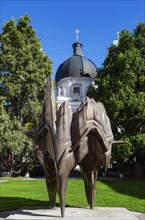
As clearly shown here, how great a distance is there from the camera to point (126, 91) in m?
27.9

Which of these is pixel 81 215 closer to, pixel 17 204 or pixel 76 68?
pixel 17 204

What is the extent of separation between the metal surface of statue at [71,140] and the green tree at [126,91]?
1619 cm

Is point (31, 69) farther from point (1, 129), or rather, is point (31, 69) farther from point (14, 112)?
point (1, 129)

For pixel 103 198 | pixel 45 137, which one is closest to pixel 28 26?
pixel 103 198

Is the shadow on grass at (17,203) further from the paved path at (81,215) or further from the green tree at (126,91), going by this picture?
the green tree at (126,91)

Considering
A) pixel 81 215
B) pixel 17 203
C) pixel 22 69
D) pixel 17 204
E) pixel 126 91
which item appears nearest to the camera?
pixel 81 215

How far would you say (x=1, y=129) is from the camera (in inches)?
1072

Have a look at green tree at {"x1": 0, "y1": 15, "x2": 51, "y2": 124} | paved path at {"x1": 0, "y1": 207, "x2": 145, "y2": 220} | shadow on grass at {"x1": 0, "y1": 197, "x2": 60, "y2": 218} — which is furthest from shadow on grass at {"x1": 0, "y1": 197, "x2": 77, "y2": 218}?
green tree at {"x1": 0, "y1": 15, "x2": 51, "y2": 124}

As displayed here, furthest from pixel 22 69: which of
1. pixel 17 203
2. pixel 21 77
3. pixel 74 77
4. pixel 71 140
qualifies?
pixel 71 140

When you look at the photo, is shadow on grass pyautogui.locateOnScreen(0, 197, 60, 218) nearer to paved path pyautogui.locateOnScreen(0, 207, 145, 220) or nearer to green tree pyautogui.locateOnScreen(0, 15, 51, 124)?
paved path pyautogui.locateOnScreen(0, 207, 145, 220)

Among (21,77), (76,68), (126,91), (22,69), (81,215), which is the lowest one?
(81,215)

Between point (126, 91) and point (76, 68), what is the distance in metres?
23.4

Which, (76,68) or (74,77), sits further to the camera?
(76,68)

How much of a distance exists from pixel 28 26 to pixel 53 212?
966 inches
